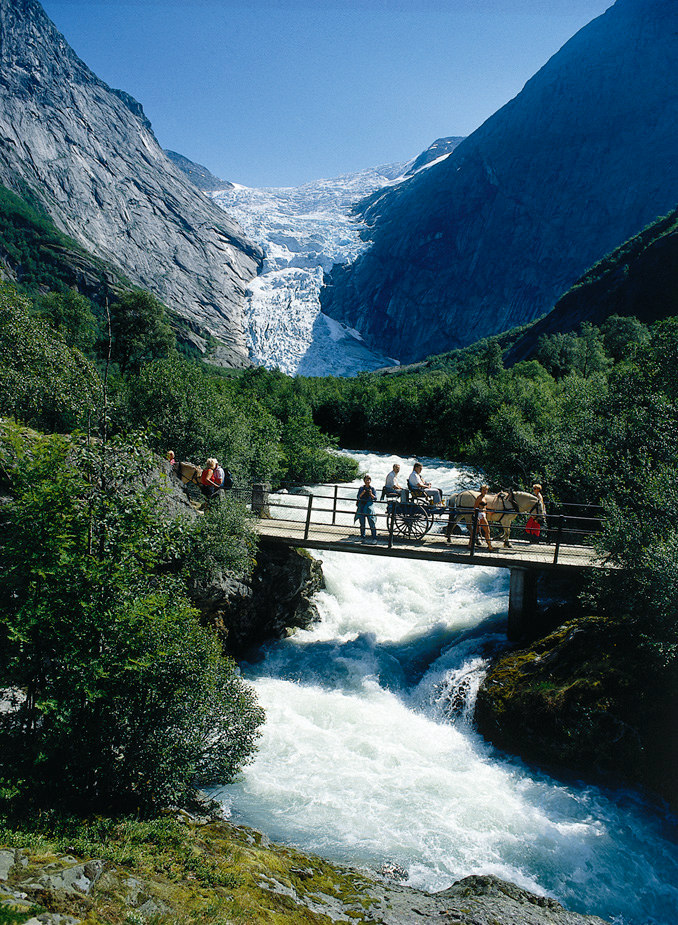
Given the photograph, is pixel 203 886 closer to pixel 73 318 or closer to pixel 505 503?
pixel 505 503

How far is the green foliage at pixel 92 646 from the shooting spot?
7156 mm

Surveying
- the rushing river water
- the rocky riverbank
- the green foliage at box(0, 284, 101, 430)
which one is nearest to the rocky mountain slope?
the rushing river water

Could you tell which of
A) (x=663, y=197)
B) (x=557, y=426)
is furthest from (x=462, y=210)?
(x=557, y=426)

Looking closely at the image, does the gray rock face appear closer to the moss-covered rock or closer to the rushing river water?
the rushing river water

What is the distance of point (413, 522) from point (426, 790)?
7.93m

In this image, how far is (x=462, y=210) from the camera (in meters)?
188

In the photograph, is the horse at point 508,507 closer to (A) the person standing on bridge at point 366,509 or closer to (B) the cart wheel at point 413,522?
(B) the cart wheel at point 413,522

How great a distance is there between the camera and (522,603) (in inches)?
647

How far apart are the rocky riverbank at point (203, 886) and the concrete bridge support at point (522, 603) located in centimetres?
847

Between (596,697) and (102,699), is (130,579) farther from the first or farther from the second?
(596,697)

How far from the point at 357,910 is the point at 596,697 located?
7.74 m

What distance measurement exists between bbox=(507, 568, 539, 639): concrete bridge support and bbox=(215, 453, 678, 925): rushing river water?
0.66 meters

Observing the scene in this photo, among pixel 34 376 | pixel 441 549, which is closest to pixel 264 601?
pixel 441 549

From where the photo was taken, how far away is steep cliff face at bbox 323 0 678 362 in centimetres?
14300
